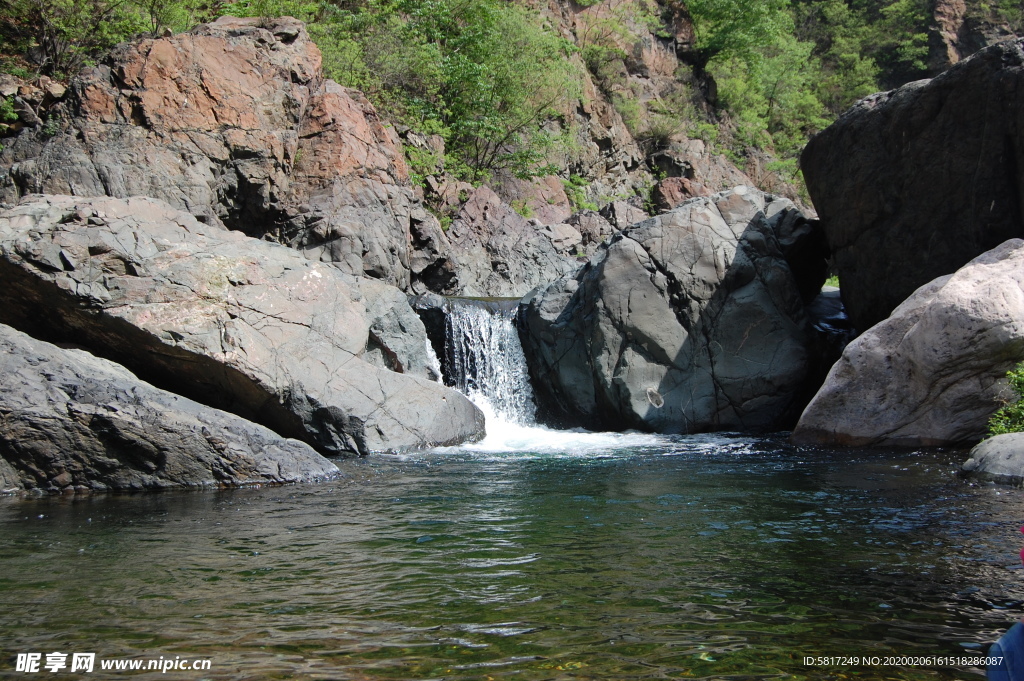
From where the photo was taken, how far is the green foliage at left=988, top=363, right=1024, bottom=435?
29.3ft

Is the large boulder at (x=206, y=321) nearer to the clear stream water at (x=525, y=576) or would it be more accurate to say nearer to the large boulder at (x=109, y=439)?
the large boulder at (x=109, y=439)

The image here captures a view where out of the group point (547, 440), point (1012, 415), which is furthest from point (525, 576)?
point (547, 440)

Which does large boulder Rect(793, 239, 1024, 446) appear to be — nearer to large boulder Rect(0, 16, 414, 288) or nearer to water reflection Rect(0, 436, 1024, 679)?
water reflection Rect(0, 436, 1024, 679)

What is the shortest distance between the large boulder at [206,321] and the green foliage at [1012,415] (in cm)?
694

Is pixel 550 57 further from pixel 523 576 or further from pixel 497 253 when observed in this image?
pixel 523 576

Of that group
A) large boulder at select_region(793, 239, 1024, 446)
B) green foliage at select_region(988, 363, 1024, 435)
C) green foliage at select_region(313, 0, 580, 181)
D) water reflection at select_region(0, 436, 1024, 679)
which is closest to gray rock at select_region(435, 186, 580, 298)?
green foliage at select_region(313, 0, 580, 181)

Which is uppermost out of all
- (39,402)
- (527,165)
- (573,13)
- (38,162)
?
(573,13)

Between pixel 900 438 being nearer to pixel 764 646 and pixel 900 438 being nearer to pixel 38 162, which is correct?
pixel 764 646

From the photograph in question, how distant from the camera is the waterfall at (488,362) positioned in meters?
14.8

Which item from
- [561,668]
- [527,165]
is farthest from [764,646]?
[527,165]

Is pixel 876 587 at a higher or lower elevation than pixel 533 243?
lower

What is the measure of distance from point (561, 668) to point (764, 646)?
98cm

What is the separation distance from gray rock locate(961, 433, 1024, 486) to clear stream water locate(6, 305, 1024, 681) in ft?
0.81

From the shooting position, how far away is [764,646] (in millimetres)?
3645
